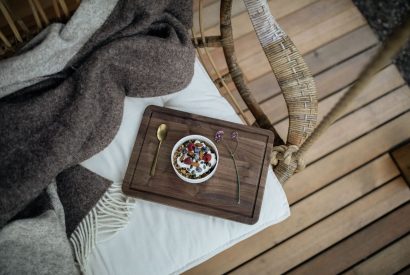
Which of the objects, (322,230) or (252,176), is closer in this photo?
(252,176)

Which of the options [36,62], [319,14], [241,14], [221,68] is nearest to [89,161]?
[36,62]

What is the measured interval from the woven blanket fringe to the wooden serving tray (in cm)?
3

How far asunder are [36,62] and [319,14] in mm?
908

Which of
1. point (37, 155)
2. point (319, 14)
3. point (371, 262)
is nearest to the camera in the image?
point (37, 155)

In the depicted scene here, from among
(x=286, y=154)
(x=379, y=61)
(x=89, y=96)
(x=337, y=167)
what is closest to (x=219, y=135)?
(x=286, y=154)

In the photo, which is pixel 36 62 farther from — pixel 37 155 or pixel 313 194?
pixel 313 194

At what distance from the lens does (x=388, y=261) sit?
989 millimetres

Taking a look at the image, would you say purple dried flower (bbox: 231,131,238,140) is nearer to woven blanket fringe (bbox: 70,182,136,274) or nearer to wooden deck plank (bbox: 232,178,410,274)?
woven blanket fringe (bbox: 70,182,136,274)

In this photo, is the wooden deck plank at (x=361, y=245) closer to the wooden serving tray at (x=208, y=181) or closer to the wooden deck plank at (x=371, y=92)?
the wooden deck plank at (x=371, y=92)

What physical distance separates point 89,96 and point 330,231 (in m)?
0.74

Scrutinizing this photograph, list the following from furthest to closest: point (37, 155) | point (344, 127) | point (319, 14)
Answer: point (319, 14) → point (344, 127) → point (37, 155)

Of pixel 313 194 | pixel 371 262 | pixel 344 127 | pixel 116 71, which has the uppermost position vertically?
pixel 116 71

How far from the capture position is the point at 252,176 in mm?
688

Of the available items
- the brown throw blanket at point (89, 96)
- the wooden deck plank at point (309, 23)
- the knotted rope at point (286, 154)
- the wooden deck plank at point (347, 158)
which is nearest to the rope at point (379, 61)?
the knotted rope at point (286, 154)
